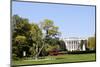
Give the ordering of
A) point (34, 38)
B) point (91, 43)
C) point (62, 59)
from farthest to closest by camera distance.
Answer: point (91, 43) < point (62, 59) < point (34, 38)

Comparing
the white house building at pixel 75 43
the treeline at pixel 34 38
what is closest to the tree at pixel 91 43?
the white house building at pixel 75 43

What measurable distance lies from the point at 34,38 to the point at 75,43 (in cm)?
53

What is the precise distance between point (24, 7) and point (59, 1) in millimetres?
448

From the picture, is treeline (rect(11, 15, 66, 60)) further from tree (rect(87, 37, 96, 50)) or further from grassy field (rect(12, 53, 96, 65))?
tree (rect(87, 37, 96, 50))

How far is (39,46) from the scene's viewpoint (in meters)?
2.48

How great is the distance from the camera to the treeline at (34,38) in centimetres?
239

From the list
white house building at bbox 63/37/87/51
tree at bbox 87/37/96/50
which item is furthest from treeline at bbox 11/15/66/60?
tree at bbox 87/37/96/50

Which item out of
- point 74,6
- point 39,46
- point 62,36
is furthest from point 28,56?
point 74,6

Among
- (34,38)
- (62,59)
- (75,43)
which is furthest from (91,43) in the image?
(34,38)

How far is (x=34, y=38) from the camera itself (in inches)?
97.3

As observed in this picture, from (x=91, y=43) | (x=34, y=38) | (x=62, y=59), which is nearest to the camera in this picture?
(x=34, y=38)

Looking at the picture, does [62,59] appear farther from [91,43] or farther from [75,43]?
[91,43]

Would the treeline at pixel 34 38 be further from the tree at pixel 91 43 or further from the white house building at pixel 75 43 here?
the tree at pixel 91 43

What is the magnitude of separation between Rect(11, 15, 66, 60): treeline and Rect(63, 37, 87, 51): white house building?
0.06m
